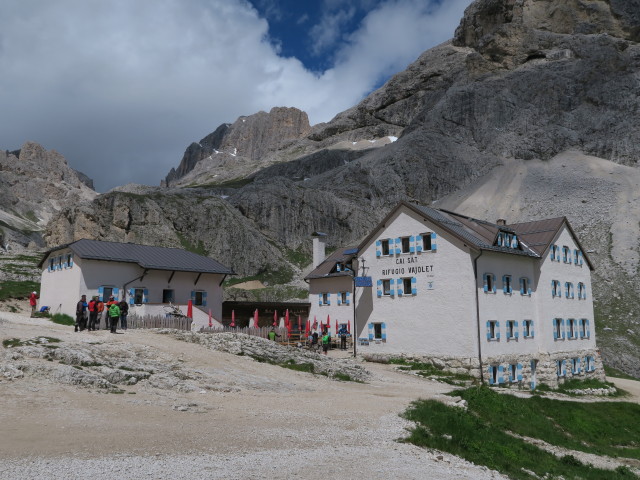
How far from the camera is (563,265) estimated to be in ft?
129

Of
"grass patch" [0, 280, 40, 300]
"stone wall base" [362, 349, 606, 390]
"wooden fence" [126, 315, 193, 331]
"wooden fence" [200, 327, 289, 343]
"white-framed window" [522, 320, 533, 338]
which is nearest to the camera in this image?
"wooden fence" [126, 315, 193, 331]

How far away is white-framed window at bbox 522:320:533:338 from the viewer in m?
34.6

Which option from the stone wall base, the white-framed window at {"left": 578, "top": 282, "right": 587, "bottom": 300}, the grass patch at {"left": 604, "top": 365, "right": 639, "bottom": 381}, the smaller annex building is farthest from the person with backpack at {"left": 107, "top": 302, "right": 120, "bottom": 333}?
the grass patch at {"left": 604, "top": 365, "right": 639, "bottom": 381}

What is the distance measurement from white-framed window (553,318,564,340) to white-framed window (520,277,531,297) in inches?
137

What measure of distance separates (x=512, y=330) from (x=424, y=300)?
20.7ft

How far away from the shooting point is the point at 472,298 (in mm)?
31000

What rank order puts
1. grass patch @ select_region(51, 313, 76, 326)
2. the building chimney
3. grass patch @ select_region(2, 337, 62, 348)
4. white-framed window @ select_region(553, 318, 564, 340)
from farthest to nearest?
the building chimney → white-framed window @ select_region(553, 318, 564, 340) → grass patch @ select_region(51, 313, 76, 326) → grass patch @ select_region(2, 337, 62, 348)

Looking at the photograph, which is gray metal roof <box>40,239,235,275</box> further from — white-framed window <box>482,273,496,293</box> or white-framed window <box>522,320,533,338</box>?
white-framed window <box>522,320,533,338</box>

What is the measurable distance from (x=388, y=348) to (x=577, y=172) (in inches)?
3206

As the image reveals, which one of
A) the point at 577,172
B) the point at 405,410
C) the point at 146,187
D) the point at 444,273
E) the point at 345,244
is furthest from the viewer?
the point at 146,187

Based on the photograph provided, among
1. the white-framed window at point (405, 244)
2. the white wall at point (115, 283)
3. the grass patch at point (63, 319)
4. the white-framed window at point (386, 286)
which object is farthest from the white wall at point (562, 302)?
the grass patch at point (63, 319)

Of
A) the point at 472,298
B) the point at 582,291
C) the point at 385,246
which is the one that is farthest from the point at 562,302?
the point at 385,246

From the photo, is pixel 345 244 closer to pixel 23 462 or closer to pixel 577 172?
pixel 577 172

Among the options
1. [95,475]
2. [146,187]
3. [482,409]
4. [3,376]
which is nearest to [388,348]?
[482,409]
